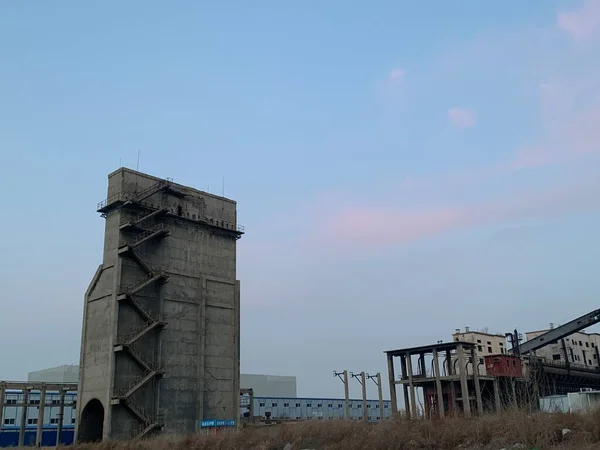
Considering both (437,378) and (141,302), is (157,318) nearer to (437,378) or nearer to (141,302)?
(141,302)

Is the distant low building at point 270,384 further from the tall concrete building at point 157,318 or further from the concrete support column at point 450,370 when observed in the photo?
the concrete support column at point 450,370

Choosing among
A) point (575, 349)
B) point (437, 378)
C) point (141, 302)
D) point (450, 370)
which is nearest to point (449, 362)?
point (450, 370)

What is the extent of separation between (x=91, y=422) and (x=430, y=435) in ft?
117

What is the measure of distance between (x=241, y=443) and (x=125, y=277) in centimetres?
2360

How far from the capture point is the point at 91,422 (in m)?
46.6

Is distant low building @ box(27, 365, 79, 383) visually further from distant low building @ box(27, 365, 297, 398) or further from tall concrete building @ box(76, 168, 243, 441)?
tall concrete building @ box(76, 168, 243, 441)

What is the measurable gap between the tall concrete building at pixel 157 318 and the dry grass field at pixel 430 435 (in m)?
17.1

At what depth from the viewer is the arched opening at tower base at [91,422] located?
45591 millimetres

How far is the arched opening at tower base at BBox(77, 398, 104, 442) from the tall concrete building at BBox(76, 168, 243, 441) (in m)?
0.08

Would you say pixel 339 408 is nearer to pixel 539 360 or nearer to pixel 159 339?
pixel 539 360

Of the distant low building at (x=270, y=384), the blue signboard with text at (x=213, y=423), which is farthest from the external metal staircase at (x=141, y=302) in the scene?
the distant low building at (x=270, y=384)

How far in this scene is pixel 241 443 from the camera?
27.0 meters

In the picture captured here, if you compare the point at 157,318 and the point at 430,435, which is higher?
the point at 157,318

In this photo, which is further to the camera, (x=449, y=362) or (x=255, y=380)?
(x=255, y=380)
